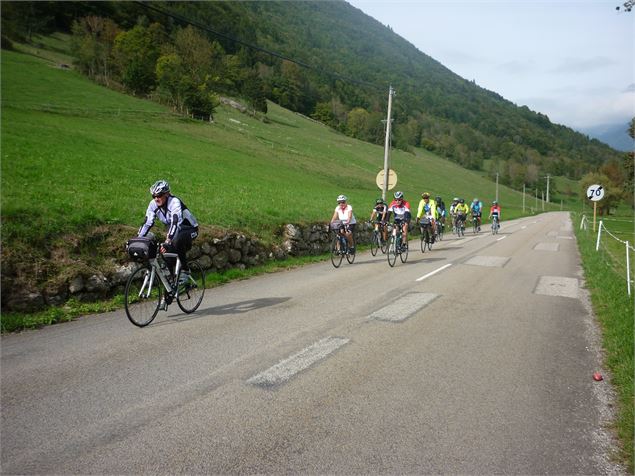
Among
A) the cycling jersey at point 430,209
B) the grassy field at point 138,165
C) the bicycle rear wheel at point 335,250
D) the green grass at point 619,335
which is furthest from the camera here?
the cycling jersey at point 430,209

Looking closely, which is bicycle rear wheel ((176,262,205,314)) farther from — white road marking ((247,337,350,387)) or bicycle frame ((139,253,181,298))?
white road marking ((247,337,350,387))

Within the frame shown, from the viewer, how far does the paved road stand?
3.19 meters

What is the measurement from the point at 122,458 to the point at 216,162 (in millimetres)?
31747

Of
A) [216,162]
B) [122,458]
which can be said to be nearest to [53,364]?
[122,458]

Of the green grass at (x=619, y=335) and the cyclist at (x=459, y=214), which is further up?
the cyclist at (x=459, y=214)

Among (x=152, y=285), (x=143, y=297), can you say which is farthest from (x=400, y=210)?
(x=143, y=297)

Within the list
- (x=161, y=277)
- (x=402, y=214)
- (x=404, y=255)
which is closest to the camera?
(x=161, y=277)

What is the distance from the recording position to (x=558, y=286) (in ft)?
34.4

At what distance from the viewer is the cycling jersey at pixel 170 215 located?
6.58 meters

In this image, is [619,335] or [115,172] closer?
[619,335]

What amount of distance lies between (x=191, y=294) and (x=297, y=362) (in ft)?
10.8

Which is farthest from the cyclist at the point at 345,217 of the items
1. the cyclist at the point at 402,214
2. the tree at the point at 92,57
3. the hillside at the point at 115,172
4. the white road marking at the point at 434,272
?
the tree at the point at 92,57

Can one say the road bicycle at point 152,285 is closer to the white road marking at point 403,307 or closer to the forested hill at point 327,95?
the white road marking at point 403,307

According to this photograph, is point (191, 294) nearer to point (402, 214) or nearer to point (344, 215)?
point (344, 215)
